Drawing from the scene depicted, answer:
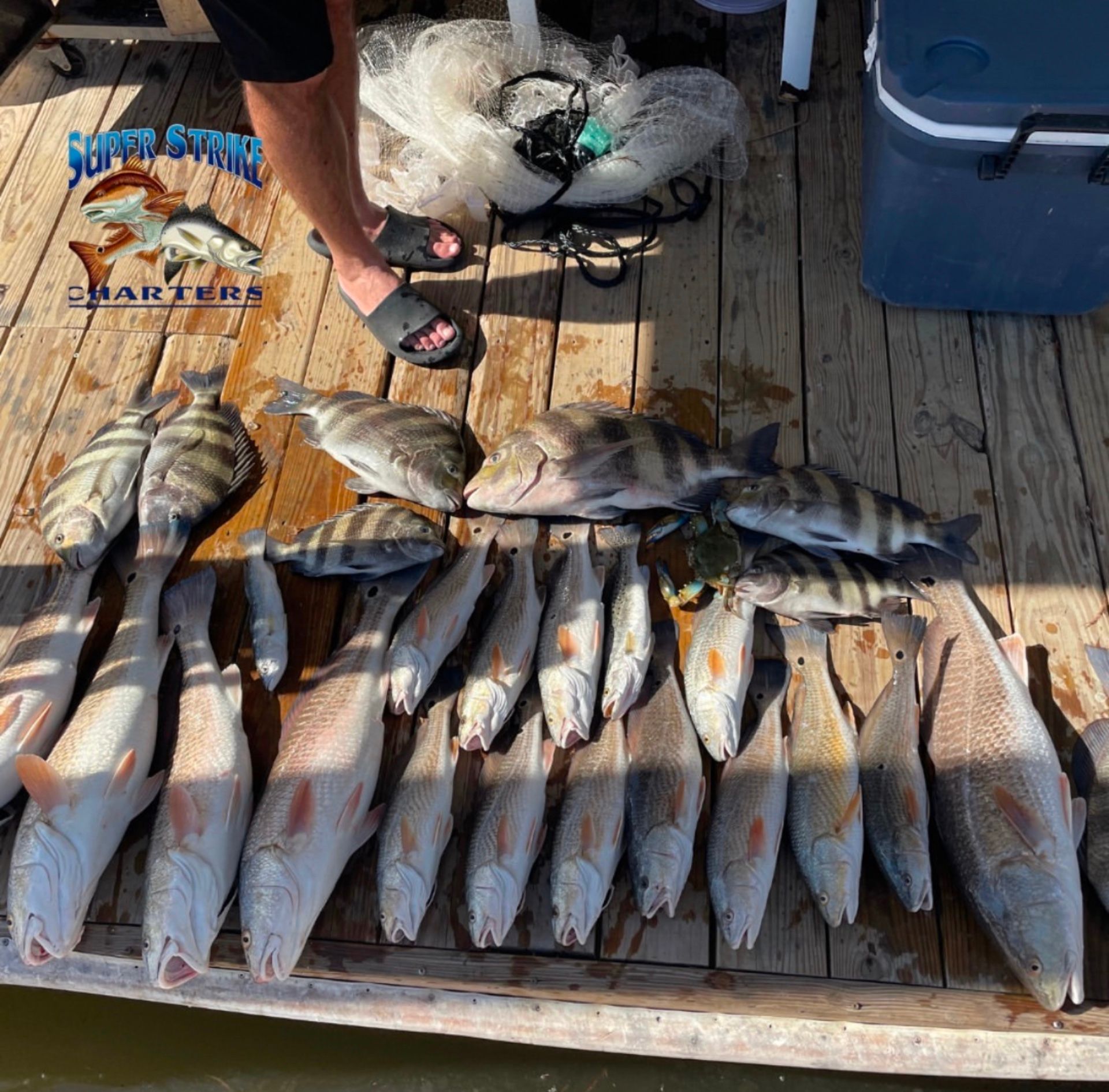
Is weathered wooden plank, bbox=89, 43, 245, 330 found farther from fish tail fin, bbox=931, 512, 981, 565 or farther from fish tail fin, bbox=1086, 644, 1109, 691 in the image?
fish tail fin, bbox=1086, 644, 1109, 691

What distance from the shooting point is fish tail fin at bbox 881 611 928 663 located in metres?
2.46

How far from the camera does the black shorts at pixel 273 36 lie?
7.45 ft

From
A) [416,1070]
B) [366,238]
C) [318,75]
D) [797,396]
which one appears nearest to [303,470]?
[366,238]

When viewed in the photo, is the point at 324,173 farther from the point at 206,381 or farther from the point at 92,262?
the point at 92,262

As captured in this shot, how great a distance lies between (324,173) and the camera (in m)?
2.79

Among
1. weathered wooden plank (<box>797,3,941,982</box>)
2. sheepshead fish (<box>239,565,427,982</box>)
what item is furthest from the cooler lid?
sheepshead fish (<box>239,565,427,982</box>)

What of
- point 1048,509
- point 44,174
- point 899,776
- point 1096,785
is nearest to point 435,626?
point 899,776

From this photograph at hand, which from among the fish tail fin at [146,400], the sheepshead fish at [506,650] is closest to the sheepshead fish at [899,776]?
the sheepshead fish at [506,650]

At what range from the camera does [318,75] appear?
2514mm

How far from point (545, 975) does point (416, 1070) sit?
3.09 ft

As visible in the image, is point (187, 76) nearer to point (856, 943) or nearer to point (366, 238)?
point (366, 238)

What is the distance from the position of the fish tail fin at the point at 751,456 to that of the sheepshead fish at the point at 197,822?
1.56 meters

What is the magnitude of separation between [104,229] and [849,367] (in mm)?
2973

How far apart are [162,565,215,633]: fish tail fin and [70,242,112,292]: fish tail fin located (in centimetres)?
154
